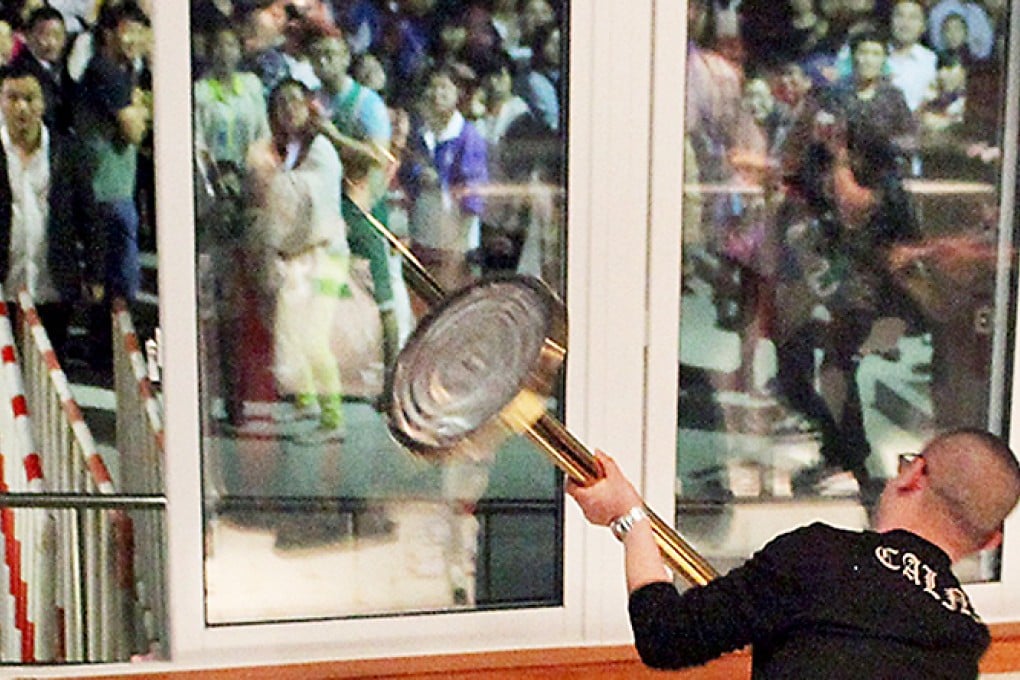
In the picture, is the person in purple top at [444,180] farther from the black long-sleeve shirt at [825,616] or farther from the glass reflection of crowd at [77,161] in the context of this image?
the black long-sleeve shirt at [825,616]

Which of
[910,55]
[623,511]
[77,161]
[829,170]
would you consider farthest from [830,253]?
[77,161]

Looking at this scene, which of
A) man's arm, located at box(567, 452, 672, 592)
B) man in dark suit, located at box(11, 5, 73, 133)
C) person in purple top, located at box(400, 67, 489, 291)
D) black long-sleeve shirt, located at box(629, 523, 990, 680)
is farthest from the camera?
person in purple top, located at box(400, 67, 489, 291)

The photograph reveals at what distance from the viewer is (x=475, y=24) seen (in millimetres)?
2143

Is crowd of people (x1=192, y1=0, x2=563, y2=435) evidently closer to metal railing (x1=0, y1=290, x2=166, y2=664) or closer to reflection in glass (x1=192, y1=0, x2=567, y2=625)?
reflection in glass (x1=192, y1=0, x2=567, y2=625)

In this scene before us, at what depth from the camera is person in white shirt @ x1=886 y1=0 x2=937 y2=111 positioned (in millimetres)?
2242

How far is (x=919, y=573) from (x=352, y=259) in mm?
1108

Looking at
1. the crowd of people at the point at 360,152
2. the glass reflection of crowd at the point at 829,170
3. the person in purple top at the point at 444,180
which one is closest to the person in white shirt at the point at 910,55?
the glass reflection of crowd at the point at 829,170

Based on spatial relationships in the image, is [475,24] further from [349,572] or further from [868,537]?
[868,537]

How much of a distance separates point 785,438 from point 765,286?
0.92ft

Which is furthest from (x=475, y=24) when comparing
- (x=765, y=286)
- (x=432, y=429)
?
(x=432, y=429)

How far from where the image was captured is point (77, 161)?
2057 millimetres

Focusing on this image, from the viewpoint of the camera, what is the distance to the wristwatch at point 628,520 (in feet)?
4.84

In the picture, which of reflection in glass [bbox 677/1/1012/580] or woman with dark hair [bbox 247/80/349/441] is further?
reflection in glass [bbox 677/1/1012/580]

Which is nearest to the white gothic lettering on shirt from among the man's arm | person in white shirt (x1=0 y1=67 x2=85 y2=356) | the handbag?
the man's arm
